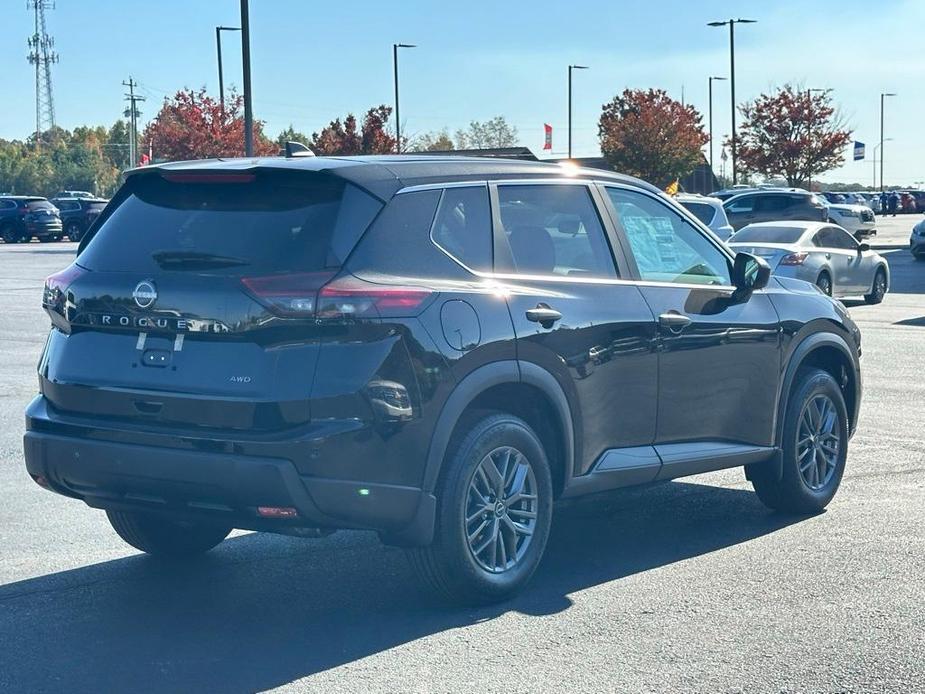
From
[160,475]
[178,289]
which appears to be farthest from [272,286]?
[160,475]

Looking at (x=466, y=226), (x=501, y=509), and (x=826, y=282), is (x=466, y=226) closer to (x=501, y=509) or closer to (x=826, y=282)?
(x=501, y=509)

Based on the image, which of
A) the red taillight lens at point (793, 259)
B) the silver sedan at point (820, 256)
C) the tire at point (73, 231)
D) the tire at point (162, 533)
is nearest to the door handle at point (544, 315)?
the tire at point (162, 533)

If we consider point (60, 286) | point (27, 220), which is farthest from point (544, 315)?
point (27, 220)

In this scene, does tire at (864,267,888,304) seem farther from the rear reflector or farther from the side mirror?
the rear reflector

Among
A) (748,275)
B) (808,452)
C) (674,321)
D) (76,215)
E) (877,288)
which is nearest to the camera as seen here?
(674,321)

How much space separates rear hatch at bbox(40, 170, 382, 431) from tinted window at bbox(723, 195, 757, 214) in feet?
109

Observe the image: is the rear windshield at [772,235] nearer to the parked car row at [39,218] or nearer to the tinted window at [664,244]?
the tinted window at [664,244]

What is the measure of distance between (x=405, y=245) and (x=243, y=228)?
63 centimetres

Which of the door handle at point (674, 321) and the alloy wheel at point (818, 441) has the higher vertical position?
the door handle at point (674, 321)

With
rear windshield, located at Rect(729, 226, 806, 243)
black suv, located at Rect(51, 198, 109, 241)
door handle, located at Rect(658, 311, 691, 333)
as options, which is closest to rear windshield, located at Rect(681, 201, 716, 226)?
rear windshield, located at Rect(729, 226, 806, 243)

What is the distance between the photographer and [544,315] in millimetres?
6086

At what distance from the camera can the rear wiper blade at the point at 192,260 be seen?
18.1 ft

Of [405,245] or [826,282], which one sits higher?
[405,245]

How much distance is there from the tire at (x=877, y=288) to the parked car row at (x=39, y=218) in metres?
34.8
